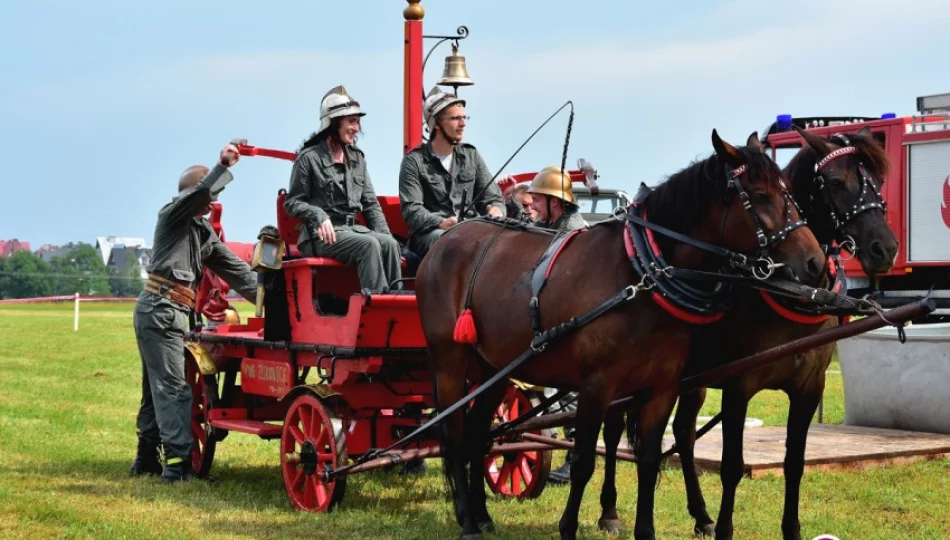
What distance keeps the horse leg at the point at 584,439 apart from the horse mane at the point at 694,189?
2.75 feet

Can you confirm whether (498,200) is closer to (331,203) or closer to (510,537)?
(331,203)

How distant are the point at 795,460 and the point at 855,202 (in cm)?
146

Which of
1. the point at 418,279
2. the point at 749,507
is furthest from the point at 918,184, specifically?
the point at 418,279

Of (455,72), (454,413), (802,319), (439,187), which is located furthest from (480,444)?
(455,72)

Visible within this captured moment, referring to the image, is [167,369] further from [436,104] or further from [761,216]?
[761,216]

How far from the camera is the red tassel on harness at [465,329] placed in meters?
6.79

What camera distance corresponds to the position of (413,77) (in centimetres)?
910

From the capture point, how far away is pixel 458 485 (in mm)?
7098

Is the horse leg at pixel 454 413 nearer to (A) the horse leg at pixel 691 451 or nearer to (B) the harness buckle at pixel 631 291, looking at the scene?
(A) the horse leg at pixel 691 451

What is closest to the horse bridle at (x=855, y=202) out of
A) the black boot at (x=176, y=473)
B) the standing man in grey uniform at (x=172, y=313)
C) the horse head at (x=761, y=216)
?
the horse head at (x=761, y=216)

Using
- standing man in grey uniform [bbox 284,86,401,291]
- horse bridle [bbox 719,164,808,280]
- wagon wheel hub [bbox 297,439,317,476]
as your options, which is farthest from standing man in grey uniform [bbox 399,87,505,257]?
horse bridle [bbox 719,164,808,280]

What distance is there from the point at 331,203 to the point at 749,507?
3.24m

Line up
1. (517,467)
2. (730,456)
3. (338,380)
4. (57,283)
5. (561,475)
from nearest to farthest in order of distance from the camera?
(730,456) → (338,380) → (517,467) → (561,475) → (57,283)

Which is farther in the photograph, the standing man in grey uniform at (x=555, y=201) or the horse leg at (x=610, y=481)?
the standing man in grey uniform at (x=555, y=201)
